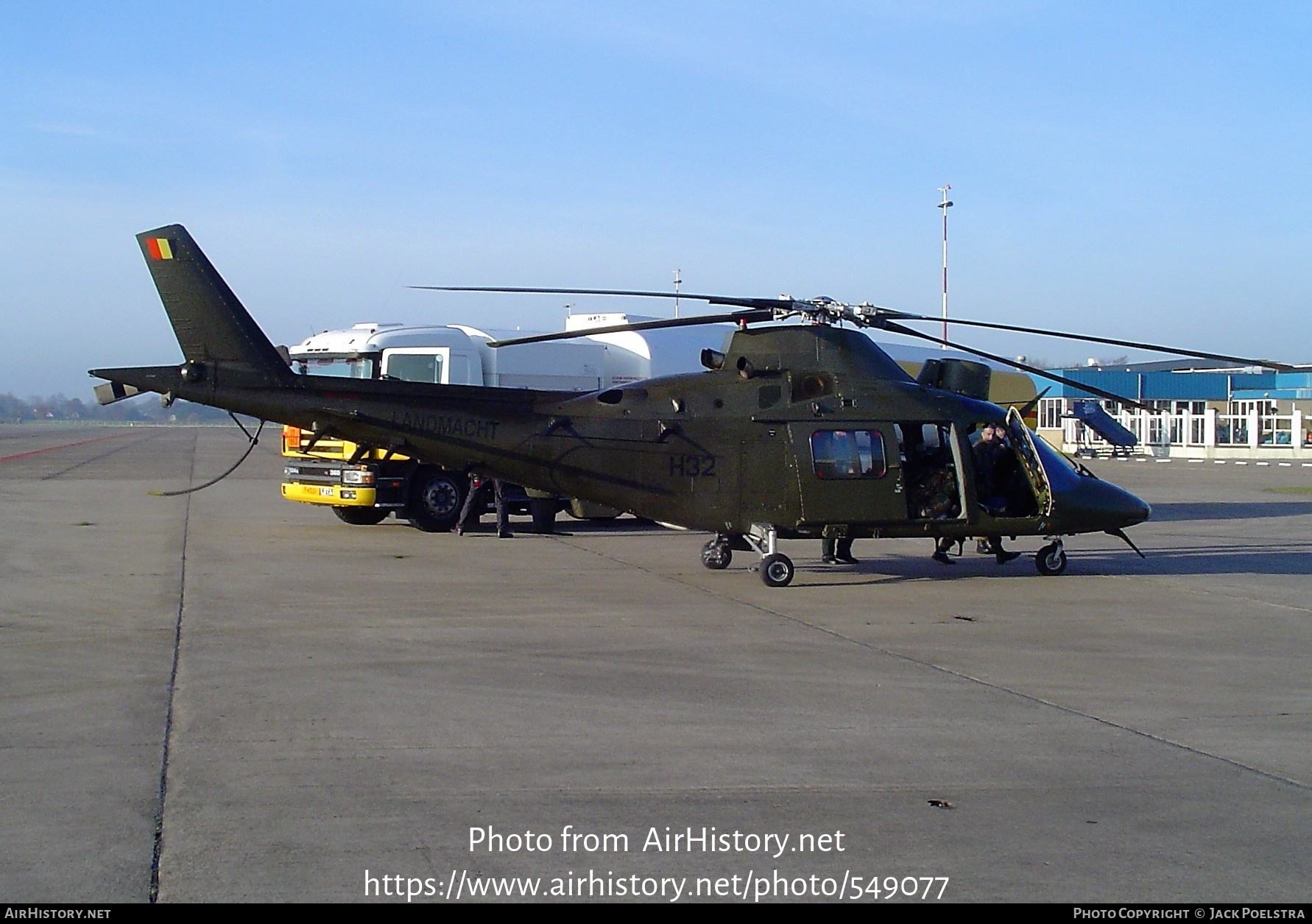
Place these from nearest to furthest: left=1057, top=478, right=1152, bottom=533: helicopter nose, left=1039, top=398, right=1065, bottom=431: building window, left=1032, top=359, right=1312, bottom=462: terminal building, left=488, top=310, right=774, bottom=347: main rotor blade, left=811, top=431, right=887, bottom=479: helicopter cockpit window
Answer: left=488, top=310, right=774, bottom=347: main rotor blade, left=811, top=431, right=887, bottom=479: helicopter cockpit window, left=1057, top=478, right=1152, bottom=533: helicopter nose, left=1032, top=359, right=1312, bottom=462: terminal building, left=1039, top=398, right=1065, bottom=431: building window

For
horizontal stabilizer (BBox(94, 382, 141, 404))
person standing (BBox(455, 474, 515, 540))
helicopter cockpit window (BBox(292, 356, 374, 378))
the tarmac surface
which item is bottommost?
the tarmac surface

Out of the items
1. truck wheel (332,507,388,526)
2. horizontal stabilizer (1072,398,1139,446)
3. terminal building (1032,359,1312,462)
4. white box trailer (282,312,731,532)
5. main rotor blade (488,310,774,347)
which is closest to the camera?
main rotor blade (488,310,774,347)

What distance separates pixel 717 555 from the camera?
13906 mm

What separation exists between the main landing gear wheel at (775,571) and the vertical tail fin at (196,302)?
222 inches

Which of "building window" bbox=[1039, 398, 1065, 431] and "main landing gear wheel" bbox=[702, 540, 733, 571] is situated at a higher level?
"building window" bbox=[1039, 398, 1065, 431]

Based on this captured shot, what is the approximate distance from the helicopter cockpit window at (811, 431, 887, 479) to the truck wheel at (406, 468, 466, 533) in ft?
22.2

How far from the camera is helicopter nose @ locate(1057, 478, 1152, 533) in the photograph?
45.0ft

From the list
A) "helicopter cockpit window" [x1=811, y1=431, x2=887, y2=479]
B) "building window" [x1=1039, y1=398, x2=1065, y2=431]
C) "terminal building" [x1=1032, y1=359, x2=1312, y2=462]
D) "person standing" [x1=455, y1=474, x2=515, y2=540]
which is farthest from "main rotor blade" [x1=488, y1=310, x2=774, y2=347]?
"building window" [x1=1039, y1=398, x2=1065, y2=431]

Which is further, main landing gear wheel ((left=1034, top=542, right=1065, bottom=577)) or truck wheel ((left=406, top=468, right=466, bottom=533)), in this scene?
truck wheel ((left=406, top=468, right=466, bottom=533))

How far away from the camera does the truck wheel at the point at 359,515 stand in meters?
18.8

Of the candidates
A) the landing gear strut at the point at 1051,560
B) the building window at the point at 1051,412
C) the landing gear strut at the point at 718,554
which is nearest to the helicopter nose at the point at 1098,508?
the landing gear strut at the point at 1051,560

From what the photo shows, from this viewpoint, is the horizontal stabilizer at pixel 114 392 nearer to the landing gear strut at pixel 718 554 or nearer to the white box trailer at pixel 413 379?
the white box trailer at pixel 413 379

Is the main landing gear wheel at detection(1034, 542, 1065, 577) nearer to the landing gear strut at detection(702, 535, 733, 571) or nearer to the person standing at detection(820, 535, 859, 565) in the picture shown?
the person standing at detection(820, 535, 859, 565)
